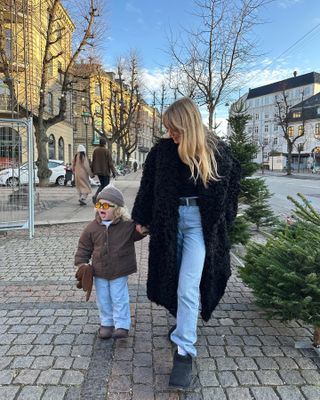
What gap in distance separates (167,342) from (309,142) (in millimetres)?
81426

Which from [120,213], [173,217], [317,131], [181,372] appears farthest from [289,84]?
[181,372]

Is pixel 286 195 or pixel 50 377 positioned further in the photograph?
pixel 286 195

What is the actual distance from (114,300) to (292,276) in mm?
1471

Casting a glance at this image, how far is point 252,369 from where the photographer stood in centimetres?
283

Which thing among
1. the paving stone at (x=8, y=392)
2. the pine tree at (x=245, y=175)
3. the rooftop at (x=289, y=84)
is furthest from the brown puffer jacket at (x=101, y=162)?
the rooftop at (x=289, y=84)

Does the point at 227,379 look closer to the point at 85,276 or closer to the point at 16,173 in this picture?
the point at 85,276

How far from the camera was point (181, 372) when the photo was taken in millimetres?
2580

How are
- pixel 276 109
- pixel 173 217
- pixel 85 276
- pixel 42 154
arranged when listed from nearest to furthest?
pixel 173 217, pixel 85 276, pixel 42 154, pixel 276 109

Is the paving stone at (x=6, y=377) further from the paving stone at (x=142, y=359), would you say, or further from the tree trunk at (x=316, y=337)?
the tree trunk at (x=316, y=337)

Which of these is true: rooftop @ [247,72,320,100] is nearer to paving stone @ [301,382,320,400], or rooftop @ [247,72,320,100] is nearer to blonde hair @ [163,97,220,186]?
blonde hair @ [163,97,220,186]

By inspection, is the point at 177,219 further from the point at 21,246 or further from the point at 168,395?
the point at 21,246

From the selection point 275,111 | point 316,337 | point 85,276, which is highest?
point 275,111

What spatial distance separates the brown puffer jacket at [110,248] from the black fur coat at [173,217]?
1.00 ft

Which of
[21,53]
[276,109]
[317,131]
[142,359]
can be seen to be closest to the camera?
[142,359]
